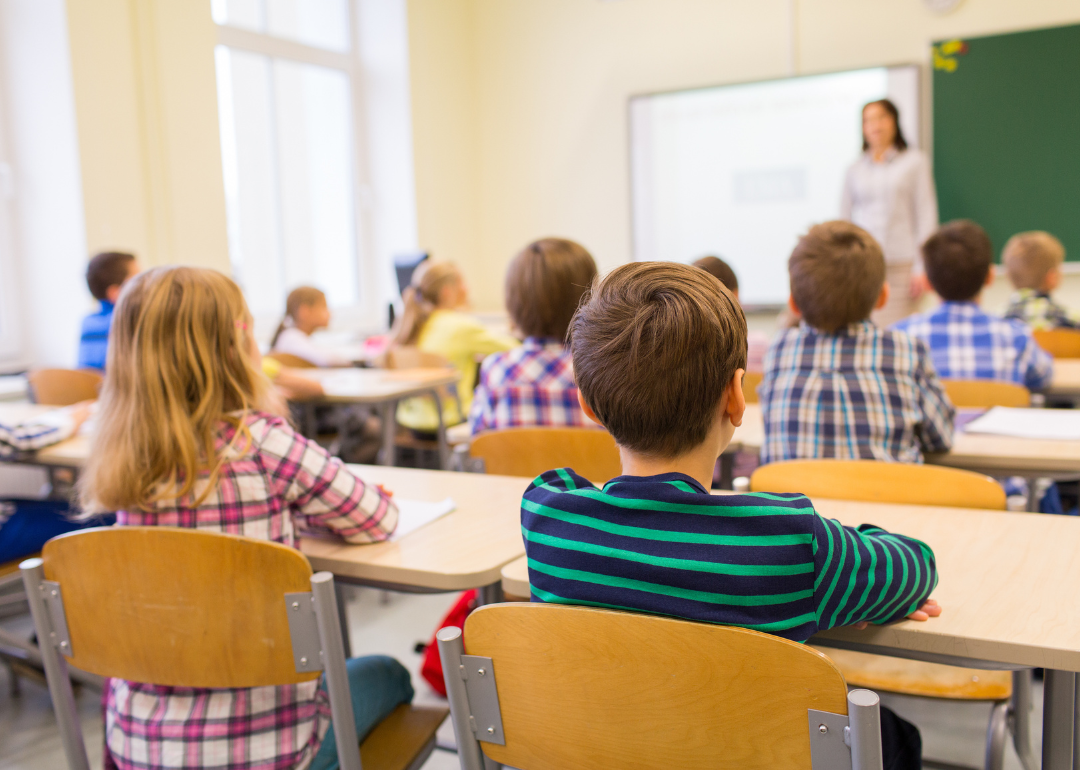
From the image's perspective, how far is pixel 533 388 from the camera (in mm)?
2135

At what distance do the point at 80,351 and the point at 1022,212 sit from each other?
180 inches

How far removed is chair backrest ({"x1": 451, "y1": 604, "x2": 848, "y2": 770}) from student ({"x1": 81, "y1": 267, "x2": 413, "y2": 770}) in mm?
481

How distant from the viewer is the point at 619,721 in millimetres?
835

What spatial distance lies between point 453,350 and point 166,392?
2.60m

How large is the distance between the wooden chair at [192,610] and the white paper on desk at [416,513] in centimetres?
33

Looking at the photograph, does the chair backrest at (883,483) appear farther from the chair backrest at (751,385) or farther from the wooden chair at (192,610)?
the chair backrest at (751,385)

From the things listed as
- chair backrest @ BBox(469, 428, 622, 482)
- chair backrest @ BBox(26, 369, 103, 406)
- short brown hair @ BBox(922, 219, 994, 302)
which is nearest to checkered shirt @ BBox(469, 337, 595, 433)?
chair backrest @ BBox(469, 428, 622, 482)

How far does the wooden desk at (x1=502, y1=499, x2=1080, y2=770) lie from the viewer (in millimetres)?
944

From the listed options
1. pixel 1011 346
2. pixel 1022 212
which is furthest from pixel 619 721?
pixel 1022 212

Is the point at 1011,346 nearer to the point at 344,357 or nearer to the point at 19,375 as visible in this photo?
the point at 344,357

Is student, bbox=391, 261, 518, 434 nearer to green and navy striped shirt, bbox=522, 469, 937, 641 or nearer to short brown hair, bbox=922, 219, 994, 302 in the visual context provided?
short brown hair, bbox=922, 219, 994, 302

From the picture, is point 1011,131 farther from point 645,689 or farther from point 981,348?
point 645,689

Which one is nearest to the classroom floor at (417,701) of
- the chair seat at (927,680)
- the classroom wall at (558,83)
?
the chair seat at (927,680)

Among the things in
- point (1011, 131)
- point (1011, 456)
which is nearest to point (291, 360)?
point (1011, 456)
